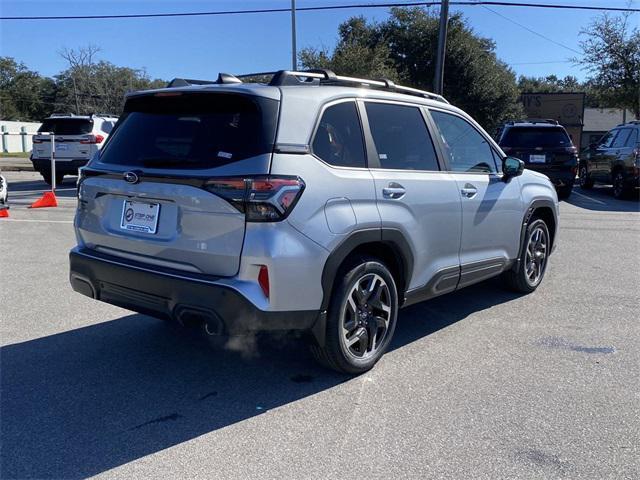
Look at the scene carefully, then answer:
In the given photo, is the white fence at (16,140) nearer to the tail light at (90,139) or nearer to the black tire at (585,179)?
the tail light at (90,139)

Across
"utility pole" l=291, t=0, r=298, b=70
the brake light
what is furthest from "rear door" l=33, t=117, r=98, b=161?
the brake light

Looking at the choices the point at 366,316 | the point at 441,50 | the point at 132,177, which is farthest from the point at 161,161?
the point at 441,50

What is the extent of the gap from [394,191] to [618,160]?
44.4 ft

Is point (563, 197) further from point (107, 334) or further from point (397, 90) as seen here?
point (107, 334)

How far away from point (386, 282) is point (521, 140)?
10.9 metres

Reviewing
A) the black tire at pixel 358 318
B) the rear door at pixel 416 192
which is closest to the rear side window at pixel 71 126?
the rear door at pixel 416 192

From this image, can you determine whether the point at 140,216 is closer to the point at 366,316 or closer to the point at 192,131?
the point at 192,131

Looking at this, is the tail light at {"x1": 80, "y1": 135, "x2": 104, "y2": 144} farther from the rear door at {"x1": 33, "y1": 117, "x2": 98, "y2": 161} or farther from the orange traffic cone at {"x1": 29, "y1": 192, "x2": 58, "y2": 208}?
the orange traffic cone at {"x1": 29, "y1": 192, "x2": 58, "y2": 208}

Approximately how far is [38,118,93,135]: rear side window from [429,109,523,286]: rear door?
1302 centimetres

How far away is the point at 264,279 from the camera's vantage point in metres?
3.31

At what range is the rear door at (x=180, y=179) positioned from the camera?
3346mm

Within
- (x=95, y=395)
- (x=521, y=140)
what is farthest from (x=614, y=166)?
(x=95, y=395)

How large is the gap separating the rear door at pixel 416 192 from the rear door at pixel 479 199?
18cm

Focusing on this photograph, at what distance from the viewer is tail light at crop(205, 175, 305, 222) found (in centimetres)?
326
